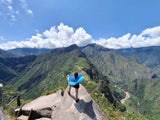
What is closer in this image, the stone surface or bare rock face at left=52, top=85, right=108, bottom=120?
bare rock face at left=52, top=85, right=108, bottom=120

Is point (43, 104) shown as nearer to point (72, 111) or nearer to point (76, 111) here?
point (72, 111)

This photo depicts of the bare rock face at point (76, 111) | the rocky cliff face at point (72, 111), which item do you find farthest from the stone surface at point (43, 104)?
the bare rock face at point (76, 111)

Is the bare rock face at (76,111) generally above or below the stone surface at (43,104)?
above

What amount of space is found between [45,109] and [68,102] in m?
4.27

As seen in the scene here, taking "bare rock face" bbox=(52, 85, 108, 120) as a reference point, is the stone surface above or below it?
below

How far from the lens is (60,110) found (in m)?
12.0

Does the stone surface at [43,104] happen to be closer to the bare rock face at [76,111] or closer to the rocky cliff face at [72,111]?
the rocky cliff face at [72,111]

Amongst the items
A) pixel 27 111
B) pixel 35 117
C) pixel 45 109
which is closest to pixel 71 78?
pixel 45 109

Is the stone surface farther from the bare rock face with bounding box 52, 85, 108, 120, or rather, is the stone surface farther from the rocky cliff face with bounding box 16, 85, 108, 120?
the bare rock face with bounding box 52, 85, 108, 120

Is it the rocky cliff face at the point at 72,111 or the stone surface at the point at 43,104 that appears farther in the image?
the stone surface at the point at 43,104

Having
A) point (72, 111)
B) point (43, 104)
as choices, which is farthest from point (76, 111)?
point (43, 104)

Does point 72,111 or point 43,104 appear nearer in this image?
point 72,111

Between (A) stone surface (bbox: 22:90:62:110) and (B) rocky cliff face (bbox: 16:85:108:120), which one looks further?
(A) stone surface (bbox: 22:90:62:110)

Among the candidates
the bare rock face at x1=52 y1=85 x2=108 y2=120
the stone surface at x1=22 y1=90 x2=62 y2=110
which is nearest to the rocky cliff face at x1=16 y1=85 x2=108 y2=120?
the bare rock face at x1=52 y1=85 x2=108 y2=120
